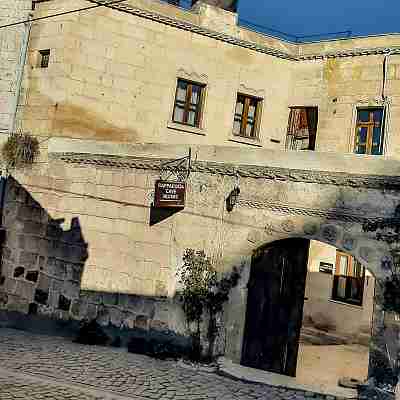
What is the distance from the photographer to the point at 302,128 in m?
16.3

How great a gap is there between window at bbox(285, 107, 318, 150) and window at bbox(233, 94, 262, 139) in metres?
1.22

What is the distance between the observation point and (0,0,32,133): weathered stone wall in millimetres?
13016

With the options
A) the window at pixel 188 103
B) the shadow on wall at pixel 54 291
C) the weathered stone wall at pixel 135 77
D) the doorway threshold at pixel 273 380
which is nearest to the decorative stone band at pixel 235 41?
the weathered stone wall at pixel 135 77

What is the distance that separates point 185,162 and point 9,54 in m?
6.34

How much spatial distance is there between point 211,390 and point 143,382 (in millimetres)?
1093

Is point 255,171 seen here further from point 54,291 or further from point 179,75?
point 179,75

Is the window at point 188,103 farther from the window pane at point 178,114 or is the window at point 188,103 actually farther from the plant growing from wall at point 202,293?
the plant growing from wall at point 202,293

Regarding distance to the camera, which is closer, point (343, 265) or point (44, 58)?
point (44, 58)

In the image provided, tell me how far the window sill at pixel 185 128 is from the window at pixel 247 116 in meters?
1.31

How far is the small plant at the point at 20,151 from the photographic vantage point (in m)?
12.6

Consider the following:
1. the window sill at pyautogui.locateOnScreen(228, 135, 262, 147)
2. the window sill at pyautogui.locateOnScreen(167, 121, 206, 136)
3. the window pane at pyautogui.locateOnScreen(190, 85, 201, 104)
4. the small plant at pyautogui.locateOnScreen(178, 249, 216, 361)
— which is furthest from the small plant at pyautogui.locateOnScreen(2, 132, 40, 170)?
the window sill at pyautogui.locateOnScreen(228, 135, 262, 147)

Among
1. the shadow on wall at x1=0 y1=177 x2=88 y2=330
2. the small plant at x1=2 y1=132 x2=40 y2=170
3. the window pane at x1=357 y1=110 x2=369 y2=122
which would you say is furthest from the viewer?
the window pane at x1=357 y1=110 x2=369 y2=122

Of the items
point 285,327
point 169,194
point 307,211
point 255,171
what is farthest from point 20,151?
point 285,327

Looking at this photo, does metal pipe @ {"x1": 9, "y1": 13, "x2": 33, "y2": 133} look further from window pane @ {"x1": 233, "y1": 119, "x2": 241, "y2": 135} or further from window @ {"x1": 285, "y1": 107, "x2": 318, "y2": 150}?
window @ {"x1": 285, "y1": 107, "x2": 318, "y2": 150}
